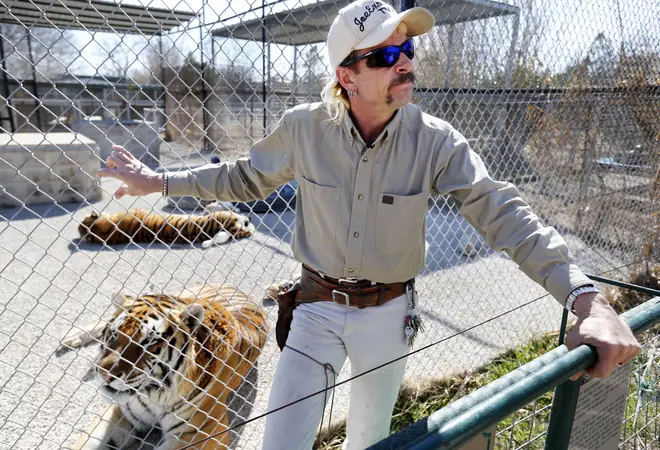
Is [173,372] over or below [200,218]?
over

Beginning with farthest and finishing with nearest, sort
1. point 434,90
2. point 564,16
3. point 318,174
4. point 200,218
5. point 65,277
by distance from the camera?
point 200,218 < point 65,277 < point 564,16 < point 434,90 < point 318,174

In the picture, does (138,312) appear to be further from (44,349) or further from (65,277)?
(65,277)

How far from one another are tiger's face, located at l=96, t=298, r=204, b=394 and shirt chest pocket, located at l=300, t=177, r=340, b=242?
0.89 m

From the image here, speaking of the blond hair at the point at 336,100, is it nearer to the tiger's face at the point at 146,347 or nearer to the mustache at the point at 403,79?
the mustache at the point at 403,79

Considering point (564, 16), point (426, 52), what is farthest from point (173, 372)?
point (564, 16)

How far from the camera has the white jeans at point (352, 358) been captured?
181 cm

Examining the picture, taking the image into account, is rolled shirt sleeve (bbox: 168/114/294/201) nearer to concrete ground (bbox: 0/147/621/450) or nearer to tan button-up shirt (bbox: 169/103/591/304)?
tan button-up shirt (bbox: 169/103/591/304)

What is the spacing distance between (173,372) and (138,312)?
0.36 meters

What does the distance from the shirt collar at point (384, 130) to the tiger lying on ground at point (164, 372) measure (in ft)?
3.69

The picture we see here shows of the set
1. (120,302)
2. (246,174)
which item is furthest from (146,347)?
(246,174)

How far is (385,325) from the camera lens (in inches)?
75.6

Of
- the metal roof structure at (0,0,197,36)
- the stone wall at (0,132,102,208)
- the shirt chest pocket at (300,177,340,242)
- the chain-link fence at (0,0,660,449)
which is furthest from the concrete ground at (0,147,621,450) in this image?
the stone wall at (0,132,102,208)

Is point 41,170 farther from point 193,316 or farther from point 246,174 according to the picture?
point 246,174

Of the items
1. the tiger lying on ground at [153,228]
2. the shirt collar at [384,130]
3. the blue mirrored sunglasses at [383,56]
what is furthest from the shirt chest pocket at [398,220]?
the tiger lying on ground at [153,228]
